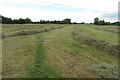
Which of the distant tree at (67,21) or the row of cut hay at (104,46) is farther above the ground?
the distant tree at (67,21)

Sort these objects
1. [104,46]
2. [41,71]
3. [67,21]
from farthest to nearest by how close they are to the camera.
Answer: [67,21], [104,46], [41,71]

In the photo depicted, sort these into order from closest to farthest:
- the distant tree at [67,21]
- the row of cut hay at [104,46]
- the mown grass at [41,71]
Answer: the mown grass at [41,71]
the row of cut hay at [104,46]
the distant tree at [67,21]

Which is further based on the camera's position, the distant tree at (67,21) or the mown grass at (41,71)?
the distant tree at (67,21)

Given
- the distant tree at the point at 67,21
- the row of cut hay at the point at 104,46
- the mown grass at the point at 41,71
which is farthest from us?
the distant tree at the point at 67,21

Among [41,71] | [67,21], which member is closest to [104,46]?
[41,71]

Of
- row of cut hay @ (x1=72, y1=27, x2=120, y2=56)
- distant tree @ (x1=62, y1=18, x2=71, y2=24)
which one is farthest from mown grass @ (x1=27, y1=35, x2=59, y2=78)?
distant tree @ (x1=62, y1=18, x2=71, y2=24)

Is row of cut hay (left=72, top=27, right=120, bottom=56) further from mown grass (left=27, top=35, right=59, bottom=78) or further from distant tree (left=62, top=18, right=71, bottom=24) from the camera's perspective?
distant tree (left=62, top=18, right=71, bottom=24)

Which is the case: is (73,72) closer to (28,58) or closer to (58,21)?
(28,58)

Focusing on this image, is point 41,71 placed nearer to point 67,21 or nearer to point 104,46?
point 104,46

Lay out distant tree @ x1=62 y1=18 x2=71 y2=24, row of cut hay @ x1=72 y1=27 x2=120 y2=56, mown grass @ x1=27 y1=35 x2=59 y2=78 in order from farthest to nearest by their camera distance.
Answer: distant tree @ x1=62 y1=18 x2=71 y2=24 → row of cut hay @ x1=72 y1=27 x2=120 y2=56 → mown grass @ x1=27 y1=35 x2=59 y2=78

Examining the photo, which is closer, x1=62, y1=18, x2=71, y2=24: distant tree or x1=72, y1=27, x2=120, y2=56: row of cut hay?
x1=72, y1=27, x2=120, y2=56: row of cut hay

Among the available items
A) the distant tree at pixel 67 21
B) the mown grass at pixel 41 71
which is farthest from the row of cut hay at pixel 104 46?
the distant tree at pixel 67 21

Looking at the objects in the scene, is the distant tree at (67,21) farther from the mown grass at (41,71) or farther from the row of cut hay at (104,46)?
the mown grass at (41,71)

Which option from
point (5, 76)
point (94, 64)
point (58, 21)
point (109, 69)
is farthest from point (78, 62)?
point (58, 21)
